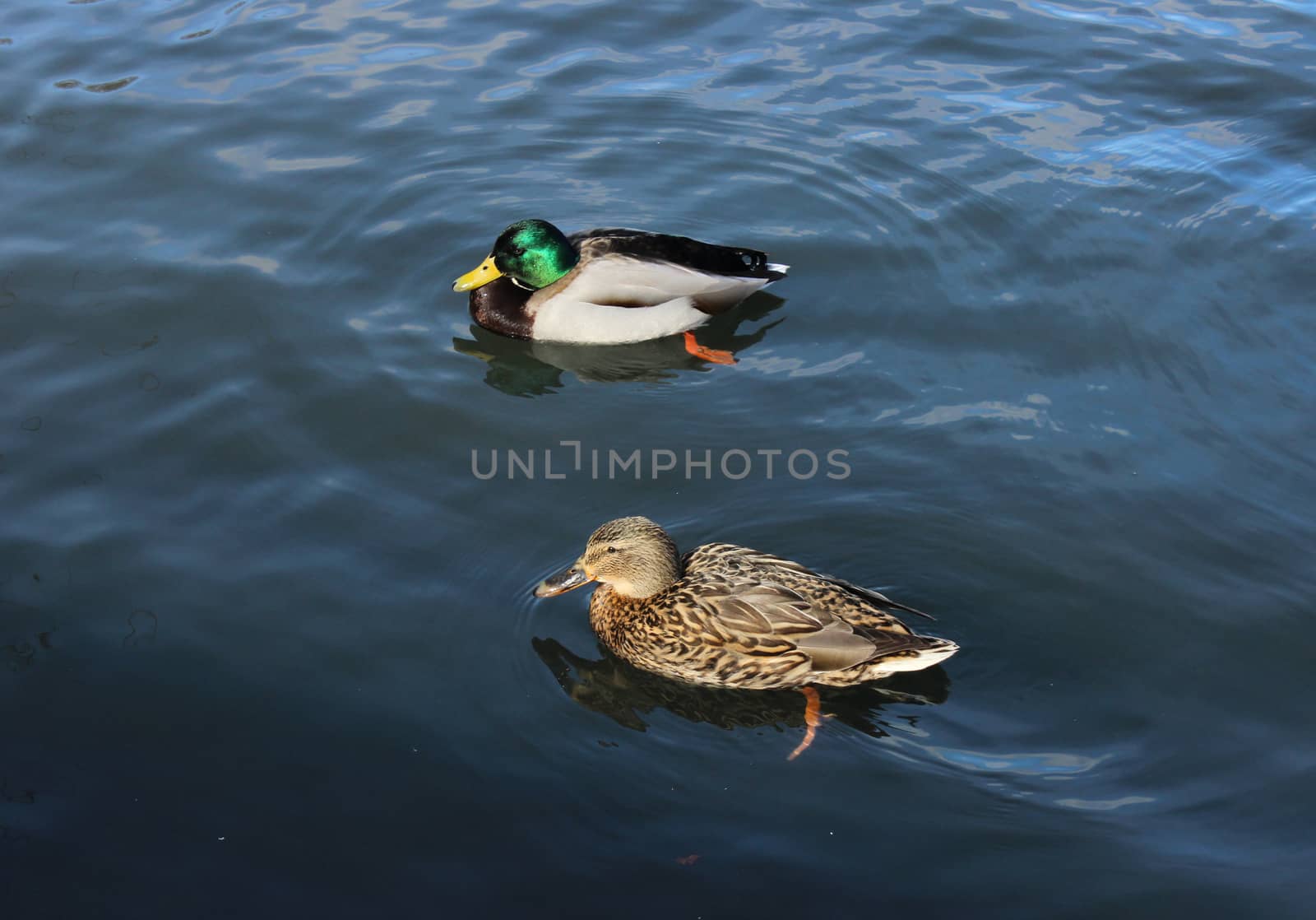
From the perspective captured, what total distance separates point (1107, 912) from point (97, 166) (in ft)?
28.5

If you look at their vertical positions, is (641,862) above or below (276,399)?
below

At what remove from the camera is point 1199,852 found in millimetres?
4438

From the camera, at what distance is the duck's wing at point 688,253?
8086 millimetres

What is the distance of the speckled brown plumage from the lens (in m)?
5.15

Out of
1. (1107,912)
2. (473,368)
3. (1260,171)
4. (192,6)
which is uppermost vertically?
(192,6)

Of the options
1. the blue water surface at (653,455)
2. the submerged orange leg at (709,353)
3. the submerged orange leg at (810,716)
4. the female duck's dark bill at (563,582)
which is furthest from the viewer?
the submerged orange leg at (709,353)

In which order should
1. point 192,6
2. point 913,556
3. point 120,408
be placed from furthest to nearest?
point 192,6, point 120,408, point 913,556

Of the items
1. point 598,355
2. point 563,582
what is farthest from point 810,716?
point 598,355

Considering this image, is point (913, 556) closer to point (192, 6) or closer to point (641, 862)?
point (641, 862)

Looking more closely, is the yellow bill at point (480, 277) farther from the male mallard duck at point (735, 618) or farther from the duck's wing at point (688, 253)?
the male mallard duck at point (735, 618)

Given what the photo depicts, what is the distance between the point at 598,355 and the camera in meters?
7.95

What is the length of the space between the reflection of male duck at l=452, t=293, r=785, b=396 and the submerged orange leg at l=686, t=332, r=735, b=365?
32 mm

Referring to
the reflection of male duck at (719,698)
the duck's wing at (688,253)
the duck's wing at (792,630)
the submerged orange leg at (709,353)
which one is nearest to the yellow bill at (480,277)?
the duck's wing at (688,253)

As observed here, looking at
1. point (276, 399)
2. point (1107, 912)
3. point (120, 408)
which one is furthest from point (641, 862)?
point (120, 408)
